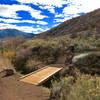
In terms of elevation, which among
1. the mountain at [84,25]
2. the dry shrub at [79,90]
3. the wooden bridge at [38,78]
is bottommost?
the wooden bridge at [38,78]

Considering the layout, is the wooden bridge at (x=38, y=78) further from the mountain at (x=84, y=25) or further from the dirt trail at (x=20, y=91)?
the mountain at (x=84, y=25)

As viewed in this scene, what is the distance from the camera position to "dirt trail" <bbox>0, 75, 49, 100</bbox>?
9977 millimetres

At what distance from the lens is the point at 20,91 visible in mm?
10984

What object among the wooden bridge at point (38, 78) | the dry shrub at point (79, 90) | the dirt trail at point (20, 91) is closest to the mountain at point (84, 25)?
the wooden bridge at point (38, 78)

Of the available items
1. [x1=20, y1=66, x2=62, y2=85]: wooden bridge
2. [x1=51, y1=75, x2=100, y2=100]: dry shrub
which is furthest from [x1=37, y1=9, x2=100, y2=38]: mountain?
[x1=51, y1=75, x2=100, y2=100]: dry shrub

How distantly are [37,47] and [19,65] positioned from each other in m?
3.07

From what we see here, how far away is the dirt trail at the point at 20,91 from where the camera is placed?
998cm

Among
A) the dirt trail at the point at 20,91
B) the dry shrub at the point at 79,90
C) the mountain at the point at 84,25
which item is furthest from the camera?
the mountain at the point at 84,25

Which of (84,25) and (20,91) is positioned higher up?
(84,25)

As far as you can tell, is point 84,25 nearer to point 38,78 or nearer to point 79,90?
point 38,78

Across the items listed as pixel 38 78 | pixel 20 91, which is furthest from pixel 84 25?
pixel 20 91

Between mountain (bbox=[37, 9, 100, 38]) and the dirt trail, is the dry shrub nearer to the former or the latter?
the dirt trail

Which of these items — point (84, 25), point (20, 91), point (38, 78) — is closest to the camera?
point (20, 91)

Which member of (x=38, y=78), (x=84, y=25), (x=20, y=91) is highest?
(x=84, y=25)
